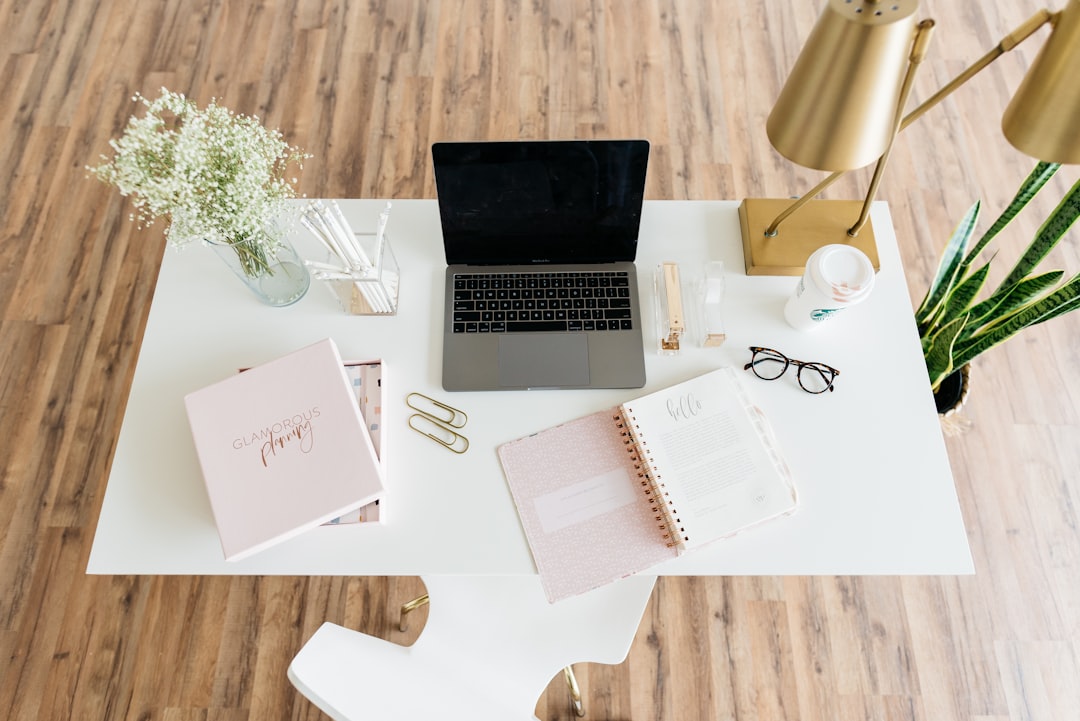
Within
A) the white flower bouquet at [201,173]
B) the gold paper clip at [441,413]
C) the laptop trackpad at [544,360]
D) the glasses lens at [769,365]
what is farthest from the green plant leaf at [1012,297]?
the white flower bouquet at [201,173]

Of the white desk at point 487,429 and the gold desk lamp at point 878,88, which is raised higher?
the gold desk lamp at point 878,88

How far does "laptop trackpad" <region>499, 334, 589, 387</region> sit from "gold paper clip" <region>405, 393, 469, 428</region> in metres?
0.09

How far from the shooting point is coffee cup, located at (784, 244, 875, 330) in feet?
3.57

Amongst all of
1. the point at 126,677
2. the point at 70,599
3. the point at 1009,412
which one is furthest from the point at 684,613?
the point at 70,599

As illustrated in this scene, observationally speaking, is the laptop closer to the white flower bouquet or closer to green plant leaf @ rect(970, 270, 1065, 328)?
the white flower bouquet

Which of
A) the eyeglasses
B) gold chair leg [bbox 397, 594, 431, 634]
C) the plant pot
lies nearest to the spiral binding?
the eyeglasses

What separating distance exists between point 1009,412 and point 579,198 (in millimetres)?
1576

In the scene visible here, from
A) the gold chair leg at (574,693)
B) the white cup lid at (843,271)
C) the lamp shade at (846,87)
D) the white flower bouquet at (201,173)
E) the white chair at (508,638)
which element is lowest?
the gold chair leg at (574,693)

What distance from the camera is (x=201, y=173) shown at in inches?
38.7

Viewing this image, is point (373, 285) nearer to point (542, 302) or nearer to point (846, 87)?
point (542, 302)

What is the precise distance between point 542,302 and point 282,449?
51 cm

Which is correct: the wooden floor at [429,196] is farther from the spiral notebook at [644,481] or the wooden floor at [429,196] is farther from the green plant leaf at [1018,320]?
the green plant leaf at [1018,320]

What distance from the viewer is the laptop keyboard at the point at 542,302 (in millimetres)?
1220

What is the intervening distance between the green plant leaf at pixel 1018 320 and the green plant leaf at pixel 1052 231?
0.25ft
